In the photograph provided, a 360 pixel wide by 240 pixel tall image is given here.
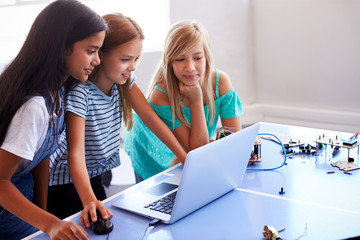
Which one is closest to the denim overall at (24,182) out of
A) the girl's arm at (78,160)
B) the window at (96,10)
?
the girl's arm at (78,160)

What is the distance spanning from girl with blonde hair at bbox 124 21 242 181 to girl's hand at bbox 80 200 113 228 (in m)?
0.69

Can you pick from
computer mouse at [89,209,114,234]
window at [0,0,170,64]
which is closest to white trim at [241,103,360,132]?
window at [0,0,170,64]

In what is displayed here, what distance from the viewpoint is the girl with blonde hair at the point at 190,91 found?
→ 5.97ft

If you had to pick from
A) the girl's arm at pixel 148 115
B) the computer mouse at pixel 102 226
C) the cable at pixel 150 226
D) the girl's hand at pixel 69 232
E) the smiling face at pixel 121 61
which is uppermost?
the smiling face at pixel 121 61

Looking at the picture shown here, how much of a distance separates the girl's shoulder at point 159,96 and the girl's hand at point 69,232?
0.87m

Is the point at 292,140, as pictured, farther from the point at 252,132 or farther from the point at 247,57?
the point at 247,57

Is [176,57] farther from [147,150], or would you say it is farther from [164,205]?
[164,205]

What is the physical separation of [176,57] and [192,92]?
0.54 feet

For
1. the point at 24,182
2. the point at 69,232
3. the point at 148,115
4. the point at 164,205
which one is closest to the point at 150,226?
the point at 164,205

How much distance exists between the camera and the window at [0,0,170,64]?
3.50 m

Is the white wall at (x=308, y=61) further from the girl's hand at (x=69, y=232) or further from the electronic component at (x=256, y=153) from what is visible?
the girl's hand at (x=69, y=232)

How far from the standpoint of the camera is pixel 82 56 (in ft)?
4.38

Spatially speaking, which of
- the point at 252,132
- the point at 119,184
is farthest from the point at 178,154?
the point at 119,184

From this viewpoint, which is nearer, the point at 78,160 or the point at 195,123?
the point at 78,160
